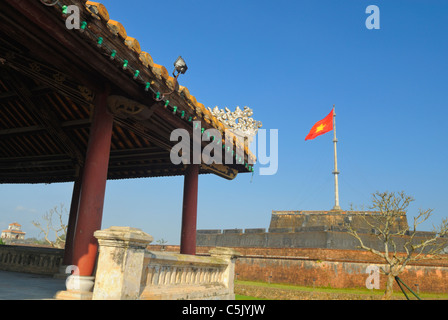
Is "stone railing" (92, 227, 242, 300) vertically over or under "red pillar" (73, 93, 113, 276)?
under

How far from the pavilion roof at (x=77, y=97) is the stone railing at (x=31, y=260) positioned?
2797mm

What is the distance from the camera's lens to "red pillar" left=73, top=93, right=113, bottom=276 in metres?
6.00

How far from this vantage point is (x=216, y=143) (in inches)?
374

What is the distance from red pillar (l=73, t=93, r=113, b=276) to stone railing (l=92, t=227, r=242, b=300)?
1.29 m

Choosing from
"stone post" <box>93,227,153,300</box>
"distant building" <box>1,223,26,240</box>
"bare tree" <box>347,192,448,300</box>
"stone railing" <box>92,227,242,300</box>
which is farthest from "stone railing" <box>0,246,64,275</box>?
"distant building" <box>1,223,26,240</box>

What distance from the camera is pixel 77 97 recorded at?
7.19 m

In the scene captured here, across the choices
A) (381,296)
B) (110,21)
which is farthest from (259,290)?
(110,21)

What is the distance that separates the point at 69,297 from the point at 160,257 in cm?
145

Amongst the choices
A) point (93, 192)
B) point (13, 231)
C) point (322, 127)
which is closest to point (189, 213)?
point (93, 192)

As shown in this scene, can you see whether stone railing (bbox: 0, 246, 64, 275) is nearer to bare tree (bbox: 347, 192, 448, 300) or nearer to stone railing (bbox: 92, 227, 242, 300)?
stone railing (bbox: 92, 227, 242, 300)

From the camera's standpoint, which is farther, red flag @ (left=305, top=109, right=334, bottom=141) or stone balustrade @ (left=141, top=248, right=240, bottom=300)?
red flag @ (left=305, top=109, right=334, bottom=141)

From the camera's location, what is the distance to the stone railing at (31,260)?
392 inches

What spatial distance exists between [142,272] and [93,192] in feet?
6.35
